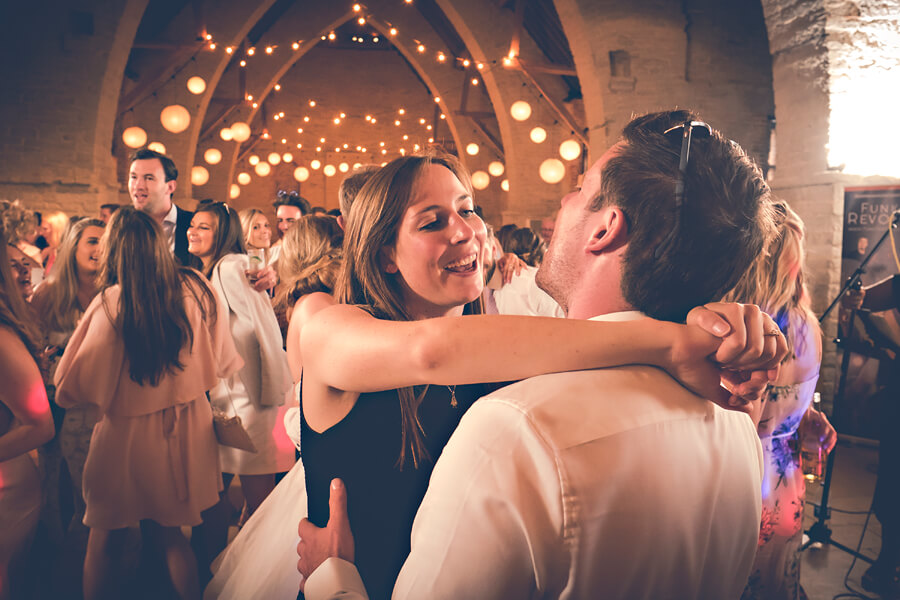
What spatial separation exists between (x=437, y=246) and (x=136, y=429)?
1.68 meters

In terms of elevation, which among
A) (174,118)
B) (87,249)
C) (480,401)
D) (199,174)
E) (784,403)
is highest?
(174,118)

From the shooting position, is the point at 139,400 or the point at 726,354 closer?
the point at 726,354

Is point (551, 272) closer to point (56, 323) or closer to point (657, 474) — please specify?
point (657, 474)

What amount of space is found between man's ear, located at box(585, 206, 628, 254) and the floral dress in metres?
1.76

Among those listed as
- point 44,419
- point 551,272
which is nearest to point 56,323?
point 44,419

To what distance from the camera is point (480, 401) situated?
2.49 ft

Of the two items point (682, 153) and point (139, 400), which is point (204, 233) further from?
point (682, 153)

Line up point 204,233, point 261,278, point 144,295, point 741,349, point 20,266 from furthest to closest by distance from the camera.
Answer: point 204,233 < point 261,278 < point 20,266 < point 144,295 < point 741,349

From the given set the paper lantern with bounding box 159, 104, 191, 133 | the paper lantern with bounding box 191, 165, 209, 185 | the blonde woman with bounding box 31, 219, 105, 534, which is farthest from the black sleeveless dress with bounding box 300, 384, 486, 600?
the paper lantern with bounding box 191, 165, 209, 185

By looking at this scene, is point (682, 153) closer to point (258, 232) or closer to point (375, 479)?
point (375, 479)

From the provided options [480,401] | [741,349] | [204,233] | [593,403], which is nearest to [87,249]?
[204,233]

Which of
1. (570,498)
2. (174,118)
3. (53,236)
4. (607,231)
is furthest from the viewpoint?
(174,118)

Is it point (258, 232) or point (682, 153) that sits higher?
point (682, 153)

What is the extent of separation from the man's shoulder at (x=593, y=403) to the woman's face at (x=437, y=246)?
25.5 inches
